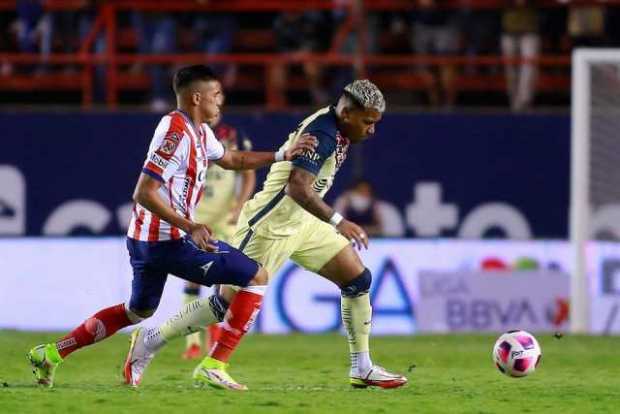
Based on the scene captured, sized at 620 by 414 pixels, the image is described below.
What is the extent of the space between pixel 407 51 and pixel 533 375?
930 cm

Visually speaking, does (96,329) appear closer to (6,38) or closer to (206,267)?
(206,267)

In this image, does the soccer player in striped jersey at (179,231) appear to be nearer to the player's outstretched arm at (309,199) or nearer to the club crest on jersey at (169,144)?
the club crest on jersey at (169,144)

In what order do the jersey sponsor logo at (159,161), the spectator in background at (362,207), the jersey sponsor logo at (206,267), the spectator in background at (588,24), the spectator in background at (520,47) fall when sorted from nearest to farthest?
the jersey sponsor logo at (159,161), the jersey sponsor logo at (206,267), the spectator in background at (362,207), the spectator in background at (588,24), the spectator in background at (520,47)

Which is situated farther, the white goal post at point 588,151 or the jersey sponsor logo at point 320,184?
the white goal post at point 588,151

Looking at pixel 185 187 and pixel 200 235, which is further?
pixel 185 187

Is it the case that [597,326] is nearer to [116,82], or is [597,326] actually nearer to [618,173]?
[618,173]

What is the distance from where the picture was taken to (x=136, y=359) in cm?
995

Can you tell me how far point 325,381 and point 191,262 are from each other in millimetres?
1991

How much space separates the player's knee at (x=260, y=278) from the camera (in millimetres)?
9500

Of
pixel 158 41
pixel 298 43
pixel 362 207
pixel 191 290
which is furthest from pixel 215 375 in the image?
pixel 158 41

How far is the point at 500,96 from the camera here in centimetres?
2045

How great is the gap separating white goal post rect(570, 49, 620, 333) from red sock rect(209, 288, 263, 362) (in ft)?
25.6

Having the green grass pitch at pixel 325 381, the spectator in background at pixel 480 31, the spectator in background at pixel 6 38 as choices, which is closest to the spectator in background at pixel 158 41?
the spectator in background at pixel 6 38

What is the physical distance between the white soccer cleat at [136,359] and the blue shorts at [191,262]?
1.99ft
